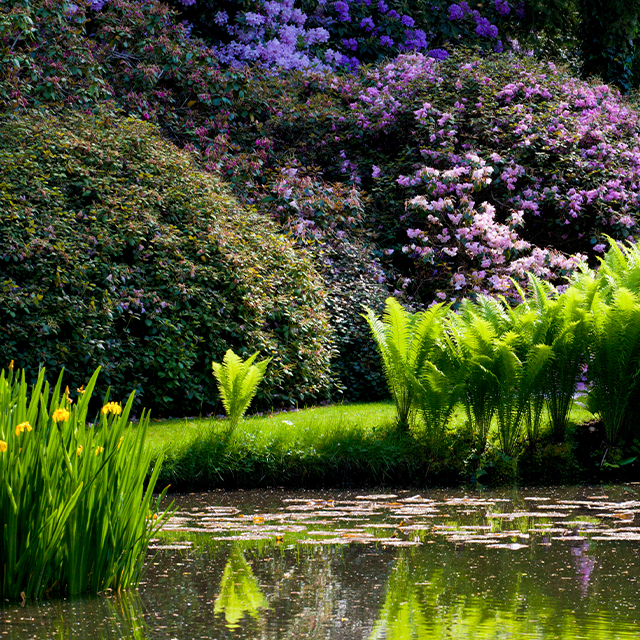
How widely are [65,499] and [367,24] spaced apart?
14197 mm

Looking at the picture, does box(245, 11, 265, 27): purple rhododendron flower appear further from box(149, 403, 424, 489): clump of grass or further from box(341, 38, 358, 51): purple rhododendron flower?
box(149, 403, 424, 489): clump of grass

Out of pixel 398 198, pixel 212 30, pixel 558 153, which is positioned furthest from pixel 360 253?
pixel 212 30

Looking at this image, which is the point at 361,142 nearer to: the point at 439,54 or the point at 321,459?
the point at 439,54

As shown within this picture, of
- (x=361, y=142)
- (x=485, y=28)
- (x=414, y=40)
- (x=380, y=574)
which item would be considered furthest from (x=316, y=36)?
(x=380, y=574)

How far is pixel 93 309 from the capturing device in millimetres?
8070

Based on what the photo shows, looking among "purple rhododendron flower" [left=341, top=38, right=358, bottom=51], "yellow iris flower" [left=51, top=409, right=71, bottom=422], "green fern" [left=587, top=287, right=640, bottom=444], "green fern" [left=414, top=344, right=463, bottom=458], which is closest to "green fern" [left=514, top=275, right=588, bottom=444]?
"green fern" [left=587, top=287, right=640, bottom=444]

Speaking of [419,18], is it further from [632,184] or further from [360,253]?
[360,253]

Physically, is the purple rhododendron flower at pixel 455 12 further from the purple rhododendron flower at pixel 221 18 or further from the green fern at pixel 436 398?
the green fern at pixel 436 398

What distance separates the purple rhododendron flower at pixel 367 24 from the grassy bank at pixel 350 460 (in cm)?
1081

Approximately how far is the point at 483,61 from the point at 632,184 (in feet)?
9.75

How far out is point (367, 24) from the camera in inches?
639

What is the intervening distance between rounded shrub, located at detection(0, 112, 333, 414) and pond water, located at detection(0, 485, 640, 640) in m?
2.48

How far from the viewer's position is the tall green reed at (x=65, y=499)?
3471 mm

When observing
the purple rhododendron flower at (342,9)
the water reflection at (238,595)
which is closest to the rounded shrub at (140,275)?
the water reflection at (238,595)
